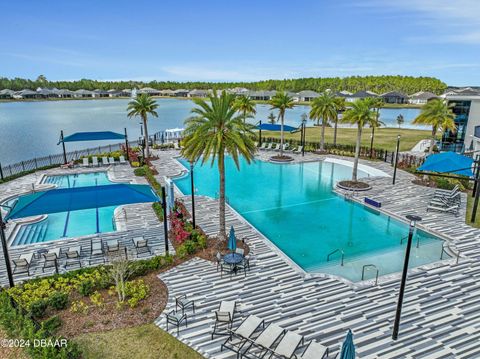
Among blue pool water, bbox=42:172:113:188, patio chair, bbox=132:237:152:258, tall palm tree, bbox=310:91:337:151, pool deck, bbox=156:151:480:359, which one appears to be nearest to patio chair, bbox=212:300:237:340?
pool deck, bbox=156:151:480:359

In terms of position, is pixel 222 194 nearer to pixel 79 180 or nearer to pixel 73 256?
pixel 73 256

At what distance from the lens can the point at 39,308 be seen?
10.4 metres

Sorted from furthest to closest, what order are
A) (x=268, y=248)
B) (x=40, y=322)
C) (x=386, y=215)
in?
(x=386, y=215)
(x=268, y=248)
(x=40, y=322)

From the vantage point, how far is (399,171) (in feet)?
94.0

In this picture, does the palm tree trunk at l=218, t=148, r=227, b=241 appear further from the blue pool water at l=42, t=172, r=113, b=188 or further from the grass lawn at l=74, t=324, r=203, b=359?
the blue pool water at l=42, t=172, r=113, b=188

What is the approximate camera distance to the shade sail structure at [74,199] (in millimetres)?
14328

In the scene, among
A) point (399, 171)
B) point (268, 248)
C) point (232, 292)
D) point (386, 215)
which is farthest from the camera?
point (399, 171)

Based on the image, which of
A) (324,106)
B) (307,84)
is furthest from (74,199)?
(307,84)

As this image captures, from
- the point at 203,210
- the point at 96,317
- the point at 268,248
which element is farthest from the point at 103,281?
the point at 203,210

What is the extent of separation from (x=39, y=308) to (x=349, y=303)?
1029 centimetres

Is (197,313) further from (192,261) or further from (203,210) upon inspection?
(203,210)

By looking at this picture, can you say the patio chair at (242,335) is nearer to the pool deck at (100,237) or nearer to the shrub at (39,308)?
the shrub at (39,308)

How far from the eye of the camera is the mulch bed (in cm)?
996

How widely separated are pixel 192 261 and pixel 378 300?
7550mm
